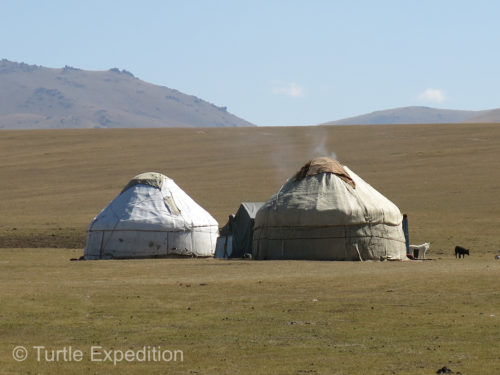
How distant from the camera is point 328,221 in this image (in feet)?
88.4

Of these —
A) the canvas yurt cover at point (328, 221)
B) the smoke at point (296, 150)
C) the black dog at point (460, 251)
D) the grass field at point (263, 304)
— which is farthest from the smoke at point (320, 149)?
the canvas yurt cover at point (328, 221)

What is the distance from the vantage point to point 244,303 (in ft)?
57.6

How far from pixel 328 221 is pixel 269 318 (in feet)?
36.9

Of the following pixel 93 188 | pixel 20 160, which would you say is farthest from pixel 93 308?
pixel 20 160

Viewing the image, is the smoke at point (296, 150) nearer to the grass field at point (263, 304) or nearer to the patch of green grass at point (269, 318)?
the grass field at point (263, 304)

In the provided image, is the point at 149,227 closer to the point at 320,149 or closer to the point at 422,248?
the point at 422,248

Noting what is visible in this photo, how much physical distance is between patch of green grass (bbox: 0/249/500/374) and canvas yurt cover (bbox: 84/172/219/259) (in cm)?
673

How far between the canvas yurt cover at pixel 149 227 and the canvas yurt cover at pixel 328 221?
3242 millimetres

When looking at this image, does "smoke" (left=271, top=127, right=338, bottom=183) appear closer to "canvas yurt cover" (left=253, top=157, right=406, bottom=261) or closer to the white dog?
the white dog

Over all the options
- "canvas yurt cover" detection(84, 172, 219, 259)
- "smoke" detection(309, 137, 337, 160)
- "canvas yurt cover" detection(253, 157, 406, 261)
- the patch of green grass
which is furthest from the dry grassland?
the patch of green grass

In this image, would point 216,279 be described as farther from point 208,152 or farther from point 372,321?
point 208,152

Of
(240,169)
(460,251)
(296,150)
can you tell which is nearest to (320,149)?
(240,169)

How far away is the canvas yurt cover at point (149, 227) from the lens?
3064 centimetres

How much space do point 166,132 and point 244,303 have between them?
2994 inches
